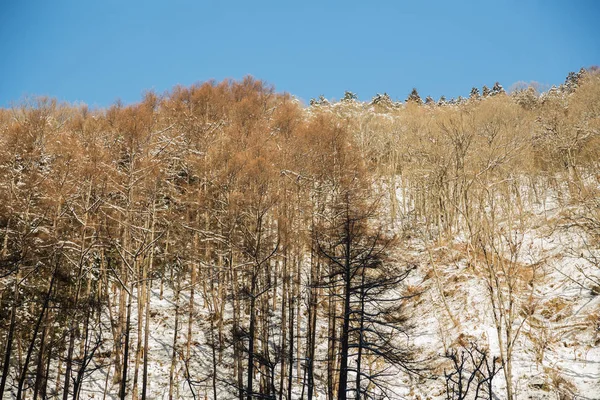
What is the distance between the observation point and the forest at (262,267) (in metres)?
14.4

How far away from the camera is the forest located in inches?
566

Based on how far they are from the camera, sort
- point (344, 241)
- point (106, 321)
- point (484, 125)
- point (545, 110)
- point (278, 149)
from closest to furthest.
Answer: point (344, 241)
point (278, 149)
point (106, 321)
point (484, 125)
point (545, 110)

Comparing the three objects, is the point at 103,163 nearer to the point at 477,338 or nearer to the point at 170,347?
the point at 170,347

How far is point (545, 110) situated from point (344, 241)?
26482mm

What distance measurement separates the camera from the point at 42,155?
16047mm

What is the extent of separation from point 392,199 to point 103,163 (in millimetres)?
21998

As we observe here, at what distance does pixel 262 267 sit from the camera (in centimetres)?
1780

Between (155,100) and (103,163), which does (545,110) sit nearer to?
(155,100)

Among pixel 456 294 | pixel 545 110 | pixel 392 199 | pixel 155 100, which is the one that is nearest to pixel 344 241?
pixel 456 294

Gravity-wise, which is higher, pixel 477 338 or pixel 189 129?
pixel 189 129

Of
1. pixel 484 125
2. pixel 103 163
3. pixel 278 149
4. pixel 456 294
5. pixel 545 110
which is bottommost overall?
pixel 456 294

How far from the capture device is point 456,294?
20859 mm

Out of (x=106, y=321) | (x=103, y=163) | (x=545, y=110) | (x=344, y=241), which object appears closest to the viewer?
(x=344, y=241)

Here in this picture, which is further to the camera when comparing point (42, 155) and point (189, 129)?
point (189, 129)
